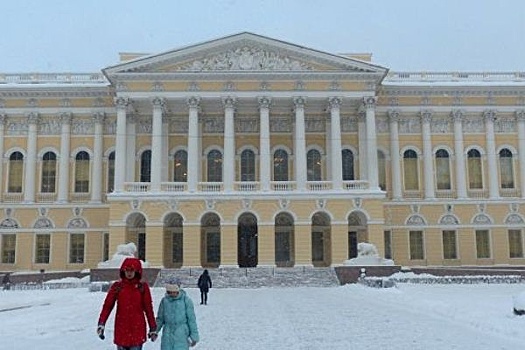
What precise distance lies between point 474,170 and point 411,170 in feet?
14.8

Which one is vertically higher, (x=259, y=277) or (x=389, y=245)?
(x=389, y=245)

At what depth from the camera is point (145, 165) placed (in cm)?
4353

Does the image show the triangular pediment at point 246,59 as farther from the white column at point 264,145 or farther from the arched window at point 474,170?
the arched window at point 474,170

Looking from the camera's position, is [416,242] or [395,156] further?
[395,156]

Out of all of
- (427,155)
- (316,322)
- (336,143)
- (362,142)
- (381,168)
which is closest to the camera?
(316,322)

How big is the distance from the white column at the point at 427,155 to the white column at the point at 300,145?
952cm

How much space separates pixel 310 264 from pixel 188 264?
7496mm

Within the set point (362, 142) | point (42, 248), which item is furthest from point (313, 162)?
point (42, 248)

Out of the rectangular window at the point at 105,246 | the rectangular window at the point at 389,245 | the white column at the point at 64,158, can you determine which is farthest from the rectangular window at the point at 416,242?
the white column at the point at 64,158

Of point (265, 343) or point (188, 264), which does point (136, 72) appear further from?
point (265, 343)

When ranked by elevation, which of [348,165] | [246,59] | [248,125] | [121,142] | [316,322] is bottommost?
[316,322]

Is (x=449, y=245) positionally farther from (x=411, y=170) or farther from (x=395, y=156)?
(x=395, y=156)

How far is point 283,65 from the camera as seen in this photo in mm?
40781

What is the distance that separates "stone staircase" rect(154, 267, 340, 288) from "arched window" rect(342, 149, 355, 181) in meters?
9.24
